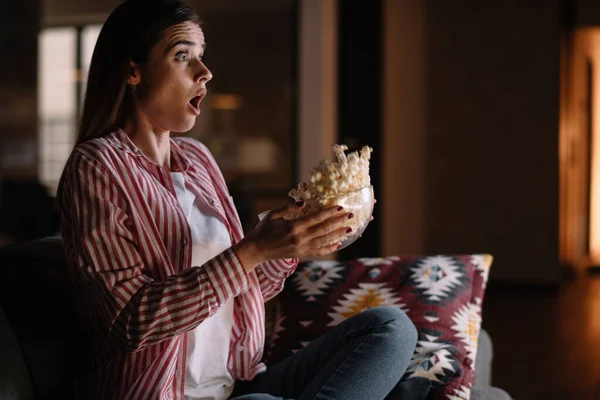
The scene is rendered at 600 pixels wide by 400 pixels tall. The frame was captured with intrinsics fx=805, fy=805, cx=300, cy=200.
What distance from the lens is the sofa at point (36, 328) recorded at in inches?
52.1

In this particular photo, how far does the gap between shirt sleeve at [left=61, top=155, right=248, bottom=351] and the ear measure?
185 mm

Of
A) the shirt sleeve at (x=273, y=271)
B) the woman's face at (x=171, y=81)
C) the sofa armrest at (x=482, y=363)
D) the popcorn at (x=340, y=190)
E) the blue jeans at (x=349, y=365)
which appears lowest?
the sofa armrest at (x=482, y=363)

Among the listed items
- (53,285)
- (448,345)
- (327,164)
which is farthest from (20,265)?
(448,345)

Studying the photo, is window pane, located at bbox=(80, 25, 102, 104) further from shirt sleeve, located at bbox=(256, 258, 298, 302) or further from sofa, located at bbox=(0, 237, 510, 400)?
shirt sleeve, located at bbox=(256, 258, 298, 302)

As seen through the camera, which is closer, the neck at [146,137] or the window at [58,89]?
the neck at [146,137]

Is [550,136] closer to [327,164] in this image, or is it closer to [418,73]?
[418,73]

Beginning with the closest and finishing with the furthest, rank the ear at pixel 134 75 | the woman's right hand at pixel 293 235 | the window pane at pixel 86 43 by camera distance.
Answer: the woman's right hand at pixel 293 235 → the ear at pixel 134 75 → the window pane at pixel 86 43

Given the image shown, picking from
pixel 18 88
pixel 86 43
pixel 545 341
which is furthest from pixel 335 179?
pixel 86 43

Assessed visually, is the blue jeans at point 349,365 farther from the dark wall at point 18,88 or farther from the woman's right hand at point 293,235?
the dark wall at point 18,88

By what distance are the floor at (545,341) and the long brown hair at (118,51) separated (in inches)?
83.5

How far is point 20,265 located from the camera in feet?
4.79

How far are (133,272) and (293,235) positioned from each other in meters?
0.26

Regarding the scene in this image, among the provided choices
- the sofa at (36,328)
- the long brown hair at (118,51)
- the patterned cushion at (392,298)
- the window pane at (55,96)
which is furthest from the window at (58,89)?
the long brown hair at (118,51)

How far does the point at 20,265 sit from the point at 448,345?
0.86 metres
